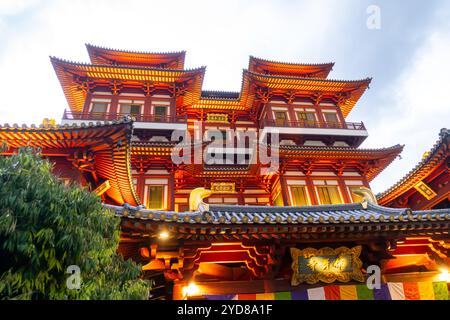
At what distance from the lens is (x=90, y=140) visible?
8594 millimetres

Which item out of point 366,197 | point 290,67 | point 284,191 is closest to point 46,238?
point 366,197

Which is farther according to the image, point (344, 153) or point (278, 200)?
point (278, 200)

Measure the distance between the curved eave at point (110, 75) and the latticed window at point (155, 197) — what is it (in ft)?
25.6

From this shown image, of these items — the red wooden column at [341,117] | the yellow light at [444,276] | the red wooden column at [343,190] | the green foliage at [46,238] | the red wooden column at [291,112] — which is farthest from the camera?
the red wooden column at [291,112]

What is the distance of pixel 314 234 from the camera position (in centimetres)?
642

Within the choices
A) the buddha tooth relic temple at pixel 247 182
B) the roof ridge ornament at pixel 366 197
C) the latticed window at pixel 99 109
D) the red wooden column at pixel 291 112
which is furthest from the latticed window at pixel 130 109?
the roof ridge ornament at pixel 366 197

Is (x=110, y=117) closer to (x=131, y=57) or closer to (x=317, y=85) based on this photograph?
(x=131, y=57)

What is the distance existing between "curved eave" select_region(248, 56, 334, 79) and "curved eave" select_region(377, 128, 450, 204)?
1227 cm

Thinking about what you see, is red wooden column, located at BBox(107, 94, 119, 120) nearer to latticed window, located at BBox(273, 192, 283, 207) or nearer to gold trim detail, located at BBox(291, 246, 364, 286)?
latticed window, located at BBox(273, 192, 283, 207)

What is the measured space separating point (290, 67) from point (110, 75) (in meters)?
14.3

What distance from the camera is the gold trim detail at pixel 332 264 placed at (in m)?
6.93

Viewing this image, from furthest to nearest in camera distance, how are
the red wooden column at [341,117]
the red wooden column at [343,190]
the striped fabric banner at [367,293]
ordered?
the red wooden column at [341,117]
the red wooden column at [343,190]
the striped fabric banner at [367,293]

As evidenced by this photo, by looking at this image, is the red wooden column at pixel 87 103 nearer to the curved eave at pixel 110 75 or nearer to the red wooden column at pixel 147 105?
the curved eave at pixel 110 75
